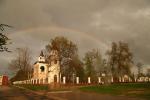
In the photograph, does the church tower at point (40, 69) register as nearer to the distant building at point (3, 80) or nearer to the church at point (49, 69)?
the church at point (49, 69)

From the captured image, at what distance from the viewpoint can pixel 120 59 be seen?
69.8 meters

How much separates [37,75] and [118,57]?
33.9 metres

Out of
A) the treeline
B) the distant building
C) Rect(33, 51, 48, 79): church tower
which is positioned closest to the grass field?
the treeline

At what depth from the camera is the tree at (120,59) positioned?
6869cm

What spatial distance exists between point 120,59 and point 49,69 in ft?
63.8

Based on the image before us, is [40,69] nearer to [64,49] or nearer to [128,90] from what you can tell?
[64,49]

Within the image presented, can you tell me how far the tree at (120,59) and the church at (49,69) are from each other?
1459 cm

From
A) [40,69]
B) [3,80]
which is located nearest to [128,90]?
[40,69]

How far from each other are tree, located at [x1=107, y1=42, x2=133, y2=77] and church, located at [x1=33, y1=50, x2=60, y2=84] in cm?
1459

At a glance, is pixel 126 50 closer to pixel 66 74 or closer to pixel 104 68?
pixel 104 68

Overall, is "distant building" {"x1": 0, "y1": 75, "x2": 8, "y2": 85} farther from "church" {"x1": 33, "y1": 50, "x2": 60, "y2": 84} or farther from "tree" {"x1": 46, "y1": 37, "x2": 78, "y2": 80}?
"tree" {"x1": 46, "y1": 37, "x2": 78, "y2": 80}

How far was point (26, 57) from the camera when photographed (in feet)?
238

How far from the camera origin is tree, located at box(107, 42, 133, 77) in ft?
225

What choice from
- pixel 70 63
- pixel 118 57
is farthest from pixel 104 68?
pixel 70 63
